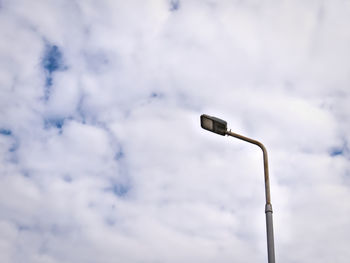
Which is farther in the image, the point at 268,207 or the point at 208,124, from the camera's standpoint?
the point at 208,124

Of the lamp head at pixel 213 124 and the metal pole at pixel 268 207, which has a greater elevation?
the lamp head at pixel 213 124

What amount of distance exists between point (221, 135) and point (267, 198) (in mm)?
1695

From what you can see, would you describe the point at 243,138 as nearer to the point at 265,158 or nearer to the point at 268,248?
the point at 265,158

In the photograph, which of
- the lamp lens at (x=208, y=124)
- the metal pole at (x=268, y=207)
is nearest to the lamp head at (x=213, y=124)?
the lamp lens at (x=208, y=124)

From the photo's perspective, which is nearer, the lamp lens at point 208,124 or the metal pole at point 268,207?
the metal pole at point 268,207

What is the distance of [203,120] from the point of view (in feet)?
27.5

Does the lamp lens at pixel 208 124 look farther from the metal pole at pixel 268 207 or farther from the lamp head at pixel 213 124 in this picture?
the metal pole at pixel 268 207

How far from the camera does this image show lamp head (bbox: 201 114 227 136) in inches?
328

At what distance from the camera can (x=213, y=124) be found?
27.4 feet

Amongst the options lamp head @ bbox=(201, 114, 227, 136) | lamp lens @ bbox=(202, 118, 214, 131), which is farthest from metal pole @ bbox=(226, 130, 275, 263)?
lamp lens @ bbox=(202, 118, 214, 131)

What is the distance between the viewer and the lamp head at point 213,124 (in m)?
8.33

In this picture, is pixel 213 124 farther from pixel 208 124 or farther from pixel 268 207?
pixel 268 207

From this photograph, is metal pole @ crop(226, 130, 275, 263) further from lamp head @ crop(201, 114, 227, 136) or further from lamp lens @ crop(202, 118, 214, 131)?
lamp lens @ crop(202, 118, 214, 131)

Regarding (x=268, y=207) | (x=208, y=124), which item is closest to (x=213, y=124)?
(x=208, y=124)
